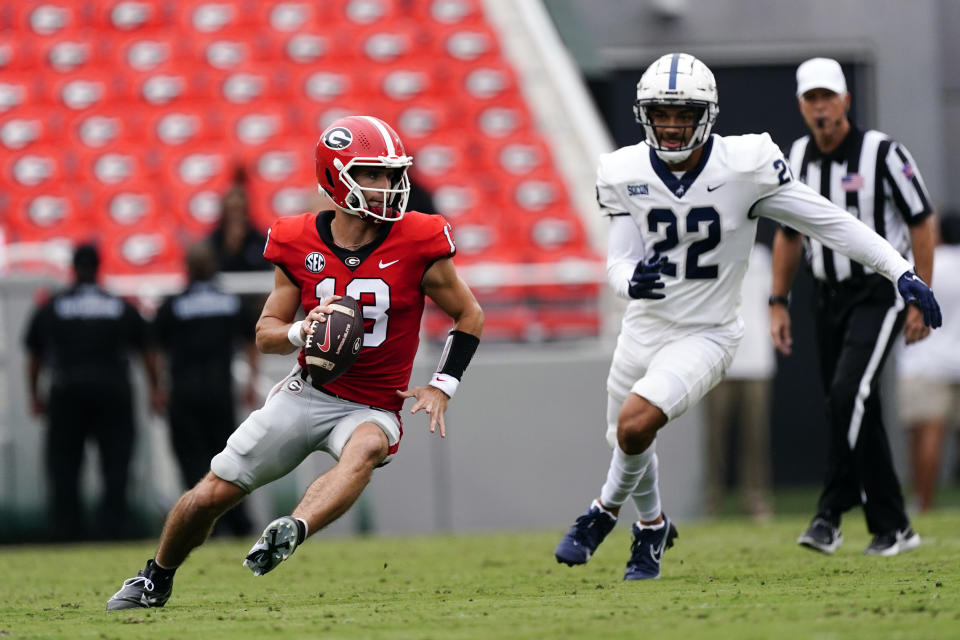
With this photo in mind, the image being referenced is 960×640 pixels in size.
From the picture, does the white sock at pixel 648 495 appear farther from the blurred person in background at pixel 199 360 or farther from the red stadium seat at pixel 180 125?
the red stadium seat at pixel 180 125

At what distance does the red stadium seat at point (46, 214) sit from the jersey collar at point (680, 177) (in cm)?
669


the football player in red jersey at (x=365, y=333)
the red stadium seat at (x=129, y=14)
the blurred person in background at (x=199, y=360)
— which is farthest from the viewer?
the red stadium seat at (x=129, y=14)

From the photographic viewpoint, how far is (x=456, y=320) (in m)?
5.07

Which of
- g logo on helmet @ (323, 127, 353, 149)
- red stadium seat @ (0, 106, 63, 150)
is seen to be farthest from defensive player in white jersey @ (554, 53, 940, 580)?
red stadium seat @ (0, 106, 63, 150)

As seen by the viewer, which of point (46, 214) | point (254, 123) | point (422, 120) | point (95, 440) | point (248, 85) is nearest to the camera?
point (95, 440)

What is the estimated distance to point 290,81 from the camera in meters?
12.6

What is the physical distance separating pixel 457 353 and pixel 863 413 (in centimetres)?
178

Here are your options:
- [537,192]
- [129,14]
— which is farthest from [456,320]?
[129,14]

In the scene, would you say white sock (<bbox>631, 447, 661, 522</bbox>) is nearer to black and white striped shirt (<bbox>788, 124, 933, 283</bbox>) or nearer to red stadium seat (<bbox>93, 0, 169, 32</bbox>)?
black and white striped shirt (<bbox>788, 124, 933, 283</bbox>)

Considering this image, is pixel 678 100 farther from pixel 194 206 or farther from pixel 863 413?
pixel 194 206

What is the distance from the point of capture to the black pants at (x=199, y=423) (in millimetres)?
8914

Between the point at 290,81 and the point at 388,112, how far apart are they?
0.83 m

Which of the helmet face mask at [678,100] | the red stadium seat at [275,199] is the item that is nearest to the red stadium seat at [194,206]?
the red stadium seat at [275,199]

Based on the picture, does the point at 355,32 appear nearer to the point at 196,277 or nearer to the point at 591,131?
the point at 591,131
